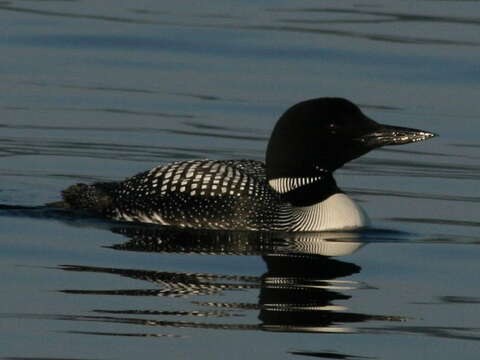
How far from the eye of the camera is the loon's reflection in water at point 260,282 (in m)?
7.04

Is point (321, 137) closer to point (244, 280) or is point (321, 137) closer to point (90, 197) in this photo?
point (90, 197)

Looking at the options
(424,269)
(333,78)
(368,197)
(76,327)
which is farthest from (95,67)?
(76,327)

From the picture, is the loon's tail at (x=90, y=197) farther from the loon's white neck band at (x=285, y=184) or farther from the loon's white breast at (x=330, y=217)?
the loon's white breast at (x=330, y=217)

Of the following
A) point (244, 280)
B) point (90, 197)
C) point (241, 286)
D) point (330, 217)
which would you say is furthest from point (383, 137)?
point (241, 286)

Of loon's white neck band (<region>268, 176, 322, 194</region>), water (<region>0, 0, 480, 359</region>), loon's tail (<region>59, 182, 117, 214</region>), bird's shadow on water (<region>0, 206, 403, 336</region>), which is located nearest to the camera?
water (<region>0, 0, 480, 359</region>)

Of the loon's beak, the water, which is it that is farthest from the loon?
the water

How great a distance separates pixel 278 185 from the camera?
944 centimetres

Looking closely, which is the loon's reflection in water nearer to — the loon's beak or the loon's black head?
the loon's black head

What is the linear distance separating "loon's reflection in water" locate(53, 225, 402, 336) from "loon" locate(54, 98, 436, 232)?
10 cm

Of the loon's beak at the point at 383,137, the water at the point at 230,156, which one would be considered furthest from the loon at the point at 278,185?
the water at the point at 230,156

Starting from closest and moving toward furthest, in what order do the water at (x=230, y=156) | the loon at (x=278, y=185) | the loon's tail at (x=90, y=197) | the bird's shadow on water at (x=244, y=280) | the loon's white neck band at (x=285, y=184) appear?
the water at (x=230, y=156)
the bird's shadow on water at (x=244, y=280)
the loon at (x=278, y=185)
the loon's white neck band at (x=285, y=184)
the loon's tail at (x=90, y=197)

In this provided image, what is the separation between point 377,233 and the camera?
937 cm

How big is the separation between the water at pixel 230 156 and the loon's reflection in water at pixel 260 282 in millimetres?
→ 16

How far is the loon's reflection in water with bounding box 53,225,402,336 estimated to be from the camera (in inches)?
277
